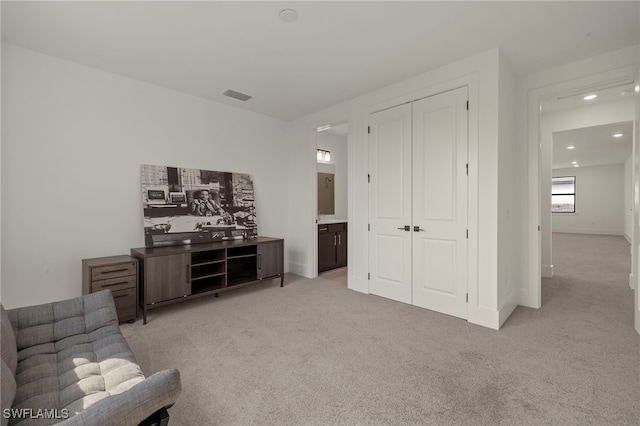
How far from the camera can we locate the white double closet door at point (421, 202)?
3182mm

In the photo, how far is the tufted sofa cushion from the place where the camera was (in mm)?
1327

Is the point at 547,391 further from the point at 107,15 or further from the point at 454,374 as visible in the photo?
the point at 107,15

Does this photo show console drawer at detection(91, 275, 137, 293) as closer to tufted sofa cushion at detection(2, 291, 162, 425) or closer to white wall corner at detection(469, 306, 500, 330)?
tufted sofa cushion at detection(2, 291, 162, 425)

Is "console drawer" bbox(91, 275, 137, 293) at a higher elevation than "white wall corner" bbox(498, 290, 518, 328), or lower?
higher

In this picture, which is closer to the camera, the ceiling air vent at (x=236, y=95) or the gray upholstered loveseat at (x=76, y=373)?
the gray upholstered loveseat at (x=76, y=373)

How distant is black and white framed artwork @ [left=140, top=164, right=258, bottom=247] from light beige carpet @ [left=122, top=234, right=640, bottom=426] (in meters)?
0.91

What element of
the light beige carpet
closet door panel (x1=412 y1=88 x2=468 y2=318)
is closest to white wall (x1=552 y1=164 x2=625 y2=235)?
the light beige carpet

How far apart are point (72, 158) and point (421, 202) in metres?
3.84

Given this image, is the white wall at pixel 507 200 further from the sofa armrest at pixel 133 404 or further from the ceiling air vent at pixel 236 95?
the ceiling air vent at pixel 236 95

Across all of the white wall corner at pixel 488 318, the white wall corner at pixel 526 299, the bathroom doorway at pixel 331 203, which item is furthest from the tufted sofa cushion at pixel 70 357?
the white wall corner at pixel 526 299

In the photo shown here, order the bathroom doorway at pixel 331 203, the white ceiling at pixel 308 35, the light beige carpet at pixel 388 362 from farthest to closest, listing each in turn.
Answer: the bathroom doorway at pixel 331 203
the white ceiling at pixel 308 35
the light beige carpet at pixel 388 362

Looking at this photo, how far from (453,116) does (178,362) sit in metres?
3.47

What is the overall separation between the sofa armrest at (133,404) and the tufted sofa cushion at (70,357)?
1.52ft

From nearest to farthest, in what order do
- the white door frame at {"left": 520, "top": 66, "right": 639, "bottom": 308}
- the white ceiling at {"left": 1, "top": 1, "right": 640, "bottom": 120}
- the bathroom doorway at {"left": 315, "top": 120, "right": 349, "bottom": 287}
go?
the white ceiling at {"left": 1, "top": 1, "right": 640, "bottom": 120} < the white door frame at {"left": 520, "top": 66, "right": 639, "bottom": 308} < the bathroom doorway at {"left": 315, "top": 120, "right": 349, "bottom": 287}
